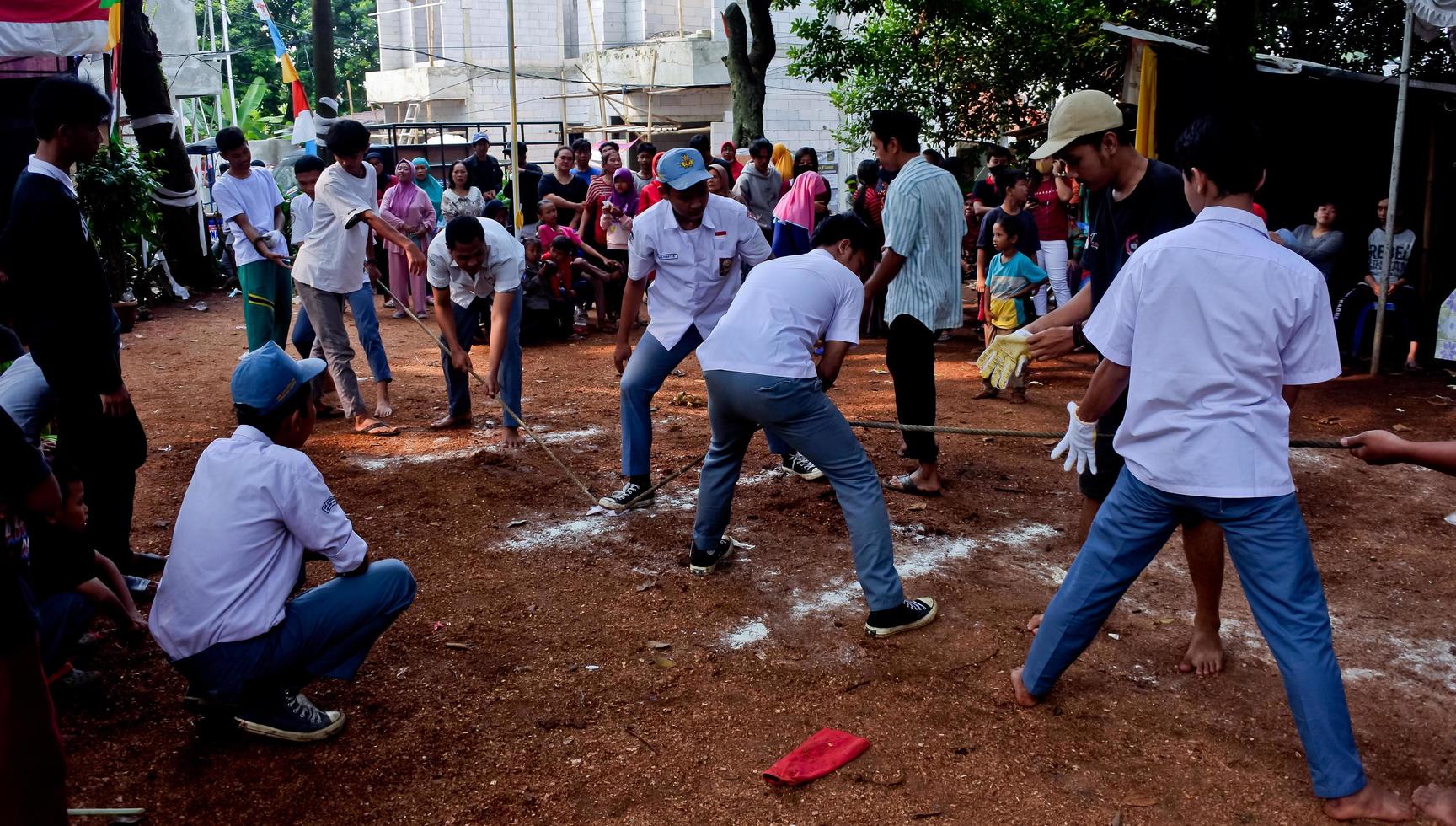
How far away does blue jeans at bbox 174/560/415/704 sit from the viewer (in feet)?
11.0

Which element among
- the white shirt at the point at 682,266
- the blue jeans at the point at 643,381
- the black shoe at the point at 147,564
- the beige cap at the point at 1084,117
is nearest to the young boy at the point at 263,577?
the black shoe at the point at 147,564

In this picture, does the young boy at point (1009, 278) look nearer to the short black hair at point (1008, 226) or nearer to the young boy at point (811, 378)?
the short black hair at point (1008, 226)

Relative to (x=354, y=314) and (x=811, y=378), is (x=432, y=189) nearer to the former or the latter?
(x=354, y=314)

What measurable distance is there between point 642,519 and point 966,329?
7029mm

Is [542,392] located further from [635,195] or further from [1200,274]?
[1200,274]

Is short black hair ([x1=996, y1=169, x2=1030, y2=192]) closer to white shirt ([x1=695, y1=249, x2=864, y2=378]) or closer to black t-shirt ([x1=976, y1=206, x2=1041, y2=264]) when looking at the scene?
black t-shirt ([x1=976, y1=206, x2=1041, y2=264])

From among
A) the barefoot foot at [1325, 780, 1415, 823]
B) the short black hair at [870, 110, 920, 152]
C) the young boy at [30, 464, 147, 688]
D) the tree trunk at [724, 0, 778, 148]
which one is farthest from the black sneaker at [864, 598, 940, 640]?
the tree trunk at [724, 0, 778, 148]

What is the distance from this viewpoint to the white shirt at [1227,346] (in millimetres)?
2996

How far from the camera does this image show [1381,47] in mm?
12594

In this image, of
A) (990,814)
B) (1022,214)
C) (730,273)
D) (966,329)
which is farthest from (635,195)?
(990,814)

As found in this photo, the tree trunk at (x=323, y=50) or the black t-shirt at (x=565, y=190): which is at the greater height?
the tree trunk at (x=323, y=50)

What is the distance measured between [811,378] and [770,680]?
115 centimetres

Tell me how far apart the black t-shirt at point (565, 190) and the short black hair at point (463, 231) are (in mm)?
6256

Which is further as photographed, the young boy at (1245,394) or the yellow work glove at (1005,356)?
the yellow work glove at (1005,356)
